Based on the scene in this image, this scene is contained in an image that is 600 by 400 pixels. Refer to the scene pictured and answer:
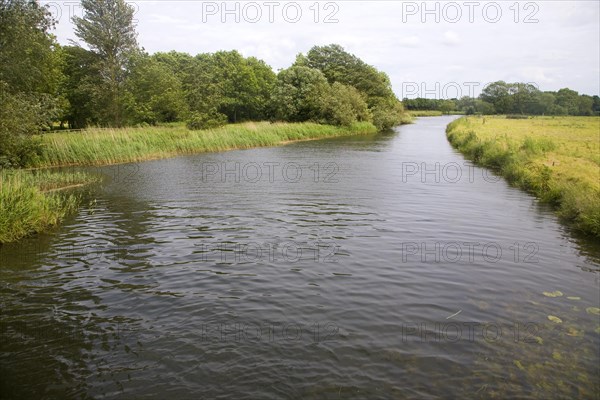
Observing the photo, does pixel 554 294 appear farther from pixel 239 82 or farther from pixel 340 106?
pixel 239 82

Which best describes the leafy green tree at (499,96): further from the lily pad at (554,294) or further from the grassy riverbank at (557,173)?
the lily pad at (554,294)

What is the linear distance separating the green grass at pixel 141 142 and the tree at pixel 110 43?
46.7 ft

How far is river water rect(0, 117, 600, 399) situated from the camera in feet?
18.0

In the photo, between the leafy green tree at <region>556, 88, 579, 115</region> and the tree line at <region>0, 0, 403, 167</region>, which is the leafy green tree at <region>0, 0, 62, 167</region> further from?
the leafy green tree at <region>556, 88, 579, 115</region>

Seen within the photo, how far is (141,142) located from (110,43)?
67.8 ft

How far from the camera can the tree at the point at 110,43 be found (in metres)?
43.3

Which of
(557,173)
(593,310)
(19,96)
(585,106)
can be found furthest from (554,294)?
(585,106)

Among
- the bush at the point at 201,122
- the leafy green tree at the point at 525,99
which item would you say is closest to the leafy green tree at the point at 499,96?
the leafy green tree at the point at 525,99

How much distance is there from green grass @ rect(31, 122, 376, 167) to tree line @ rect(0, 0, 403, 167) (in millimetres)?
1697

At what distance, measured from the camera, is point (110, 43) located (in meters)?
44.4

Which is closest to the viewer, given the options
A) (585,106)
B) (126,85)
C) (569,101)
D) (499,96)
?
(126,85)

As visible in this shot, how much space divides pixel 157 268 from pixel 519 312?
24.5 ft

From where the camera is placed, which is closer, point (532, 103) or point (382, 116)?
point (382, 116)

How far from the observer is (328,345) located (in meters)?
6.30
